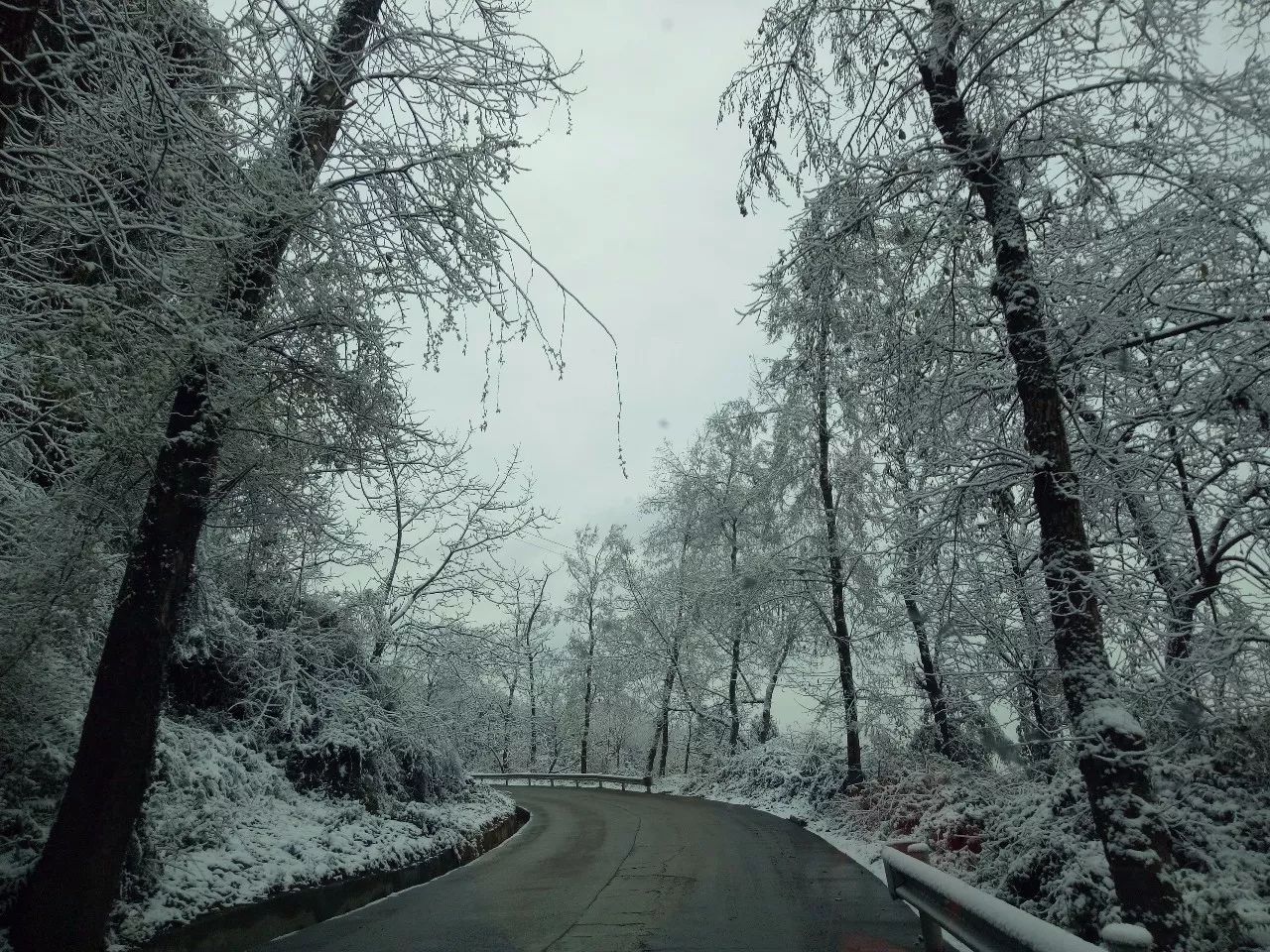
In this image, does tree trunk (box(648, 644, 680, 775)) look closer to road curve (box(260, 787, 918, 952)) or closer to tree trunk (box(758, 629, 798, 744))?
tree trunk (box(758, 629, 798, 744))

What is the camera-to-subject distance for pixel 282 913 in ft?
24.3

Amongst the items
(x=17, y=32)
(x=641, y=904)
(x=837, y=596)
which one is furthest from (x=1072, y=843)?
(x=837, y=596)

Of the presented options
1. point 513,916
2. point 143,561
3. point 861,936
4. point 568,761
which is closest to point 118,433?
point 143,561

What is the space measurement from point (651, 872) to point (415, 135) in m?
8.89

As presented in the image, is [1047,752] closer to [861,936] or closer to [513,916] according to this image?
[861,936]

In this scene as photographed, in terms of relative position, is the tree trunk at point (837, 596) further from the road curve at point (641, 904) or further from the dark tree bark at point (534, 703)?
the dark tree bark at point (534, 703)

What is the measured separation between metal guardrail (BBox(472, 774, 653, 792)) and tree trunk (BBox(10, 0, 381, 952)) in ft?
82.4

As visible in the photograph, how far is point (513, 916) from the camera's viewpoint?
768 centimetres

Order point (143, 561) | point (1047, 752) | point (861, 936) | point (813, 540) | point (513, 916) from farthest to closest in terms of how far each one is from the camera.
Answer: point (813, 540)
point (1047, 752)
point (513, 916)
point (861, 936)
point (143, 561)

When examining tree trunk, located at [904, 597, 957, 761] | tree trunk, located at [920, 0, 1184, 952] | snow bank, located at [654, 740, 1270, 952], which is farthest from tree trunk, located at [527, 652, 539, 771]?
tree trunk, located at [920, 0, 1184, 952]

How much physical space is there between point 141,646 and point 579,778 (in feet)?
98.9

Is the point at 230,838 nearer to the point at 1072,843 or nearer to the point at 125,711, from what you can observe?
the point at 125,711

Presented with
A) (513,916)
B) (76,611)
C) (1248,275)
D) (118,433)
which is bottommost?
(513,916)

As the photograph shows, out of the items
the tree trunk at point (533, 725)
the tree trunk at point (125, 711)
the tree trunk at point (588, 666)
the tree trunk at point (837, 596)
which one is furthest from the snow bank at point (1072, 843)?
the tree trunk at point (533, 725)
